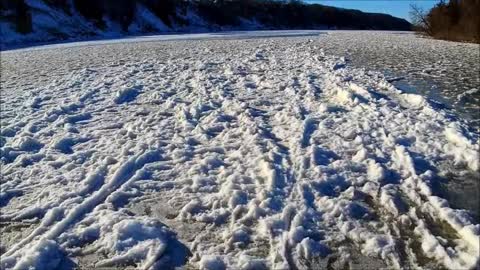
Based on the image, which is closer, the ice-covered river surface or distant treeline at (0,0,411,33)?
the ice-covered river surface

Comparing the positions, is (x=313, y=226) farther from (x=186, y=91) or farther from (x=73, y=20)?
(x=73, y=20)

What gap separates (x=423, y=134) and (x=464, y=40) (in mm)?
18814

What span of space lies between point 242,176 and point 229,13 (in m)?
48.5

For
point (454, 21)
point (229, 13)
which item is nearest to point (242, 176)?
point (454, 21)

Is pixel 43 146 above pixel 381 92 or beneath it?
beneath

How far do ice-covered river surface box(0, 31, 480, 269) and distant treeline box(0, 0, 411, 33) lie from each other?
25243mm

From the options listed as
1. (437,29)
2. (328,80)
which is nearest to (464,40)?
(437,29)

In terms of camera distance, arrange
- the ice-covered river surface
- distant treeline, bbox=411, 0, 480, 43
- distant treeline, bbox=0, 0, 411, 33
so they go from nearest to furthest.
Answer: the ice-covered river surface
distant treeline, bbox=411, 0, 480, 43
distant treeline, bbox=0, 0, 411, 33

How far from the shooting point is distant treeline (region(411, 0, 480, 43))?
73.8ft

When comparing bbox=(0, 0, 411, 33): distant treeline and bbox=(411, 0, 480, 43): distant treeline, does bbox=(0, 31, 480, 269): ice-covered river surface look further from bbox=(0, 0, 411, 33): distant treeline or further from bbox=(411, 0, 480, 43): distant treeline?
bbox=(0, 0, 411, 33): distant treeline

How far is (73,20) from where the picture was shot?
34.9 m

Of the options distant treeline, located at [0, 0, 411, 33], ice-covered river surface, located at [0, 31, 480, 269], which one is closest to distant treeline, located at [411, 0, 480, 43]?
ice-covered river surface, located at [0, 31, 480, 269]

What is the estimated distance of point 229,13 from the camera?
5166 centimetres

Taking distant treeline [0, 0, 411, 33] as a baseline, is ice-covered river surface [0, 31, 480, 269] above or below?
below
